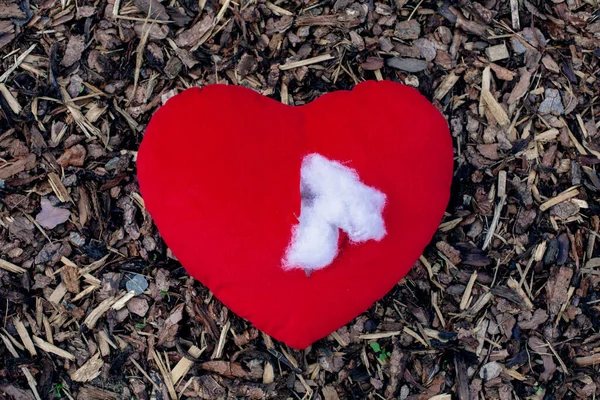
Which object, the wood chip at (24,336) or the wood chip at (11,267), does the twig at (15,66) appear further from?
the wood chip at (24,336)

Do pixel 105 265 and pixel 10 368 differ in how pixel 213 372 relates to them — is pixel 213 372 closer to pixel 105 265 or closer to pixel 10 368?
pixel 105 265

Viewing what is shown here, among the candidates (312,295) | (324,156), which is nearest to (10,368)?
(312,295)

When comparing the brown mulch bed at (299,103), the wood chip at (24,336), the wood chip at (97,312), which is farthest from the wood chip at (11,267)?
the wood chip at (97,312)

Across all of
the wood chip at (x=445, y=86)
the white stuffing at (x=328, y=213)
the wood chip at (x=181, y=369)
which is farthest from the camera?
the wood chip at (x=445, y=86)

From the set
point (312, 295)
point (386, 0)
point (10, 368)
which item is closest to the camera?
point (312, 295)

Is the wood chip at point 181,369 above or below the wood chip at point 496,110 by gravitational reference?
below

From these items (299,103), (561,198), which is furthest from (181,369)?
(561,198)
